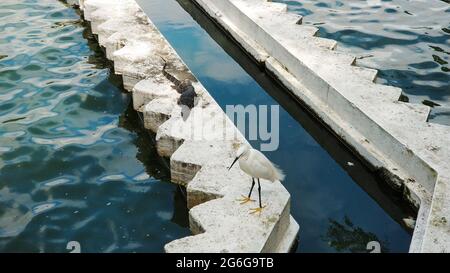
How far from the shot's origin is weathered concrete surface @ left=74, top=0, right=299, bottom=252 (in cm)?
523

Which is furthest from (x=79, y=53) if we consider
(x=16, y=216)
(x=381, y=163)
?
(x=381, y=163)

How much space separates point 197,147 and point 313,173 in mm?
1718

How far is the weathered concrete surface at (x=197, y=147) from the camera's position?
5.23 m

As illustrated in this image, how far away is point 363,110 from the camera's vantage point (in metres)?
7.05

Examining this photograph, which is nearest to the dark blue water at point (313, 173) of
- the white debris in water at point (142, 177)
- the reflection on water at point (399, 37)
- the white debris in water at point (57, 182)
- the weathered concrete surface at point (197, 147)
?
the weathered concrete surface at point (197, 147)

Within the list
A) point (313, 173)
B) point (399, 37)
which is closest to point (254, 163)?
point (313, 173)

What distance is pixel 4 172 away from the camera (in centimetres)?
698

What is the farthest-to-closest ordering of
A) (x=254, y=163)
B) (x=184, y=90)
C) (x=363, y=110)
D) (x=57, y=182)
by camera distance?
(x=184, y=90) → (x=363, y=110) → (x=57, y=182) → (x=254, y=163)

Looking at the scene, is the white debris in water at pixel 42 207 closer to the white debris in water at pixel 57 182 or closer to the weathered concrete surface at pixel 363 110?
the white debris in water at pixel 57 182

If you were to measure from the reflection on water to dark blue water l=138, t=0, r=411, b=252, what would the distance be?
79.9 inches

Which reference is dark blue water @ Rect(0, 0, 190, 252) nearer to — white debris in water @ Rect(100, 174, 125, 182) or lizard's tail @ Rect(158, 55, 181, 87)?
white debris in water @ Rect(100, 174, 125, 182)

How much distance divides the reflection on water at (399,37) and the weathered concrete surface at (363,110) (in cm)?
111

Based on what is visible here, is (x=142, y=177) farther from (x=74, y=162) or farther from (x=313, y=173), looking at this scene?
(x=313, y=173)

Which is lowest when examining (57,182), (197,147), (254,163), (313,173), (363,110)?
(313,173)
